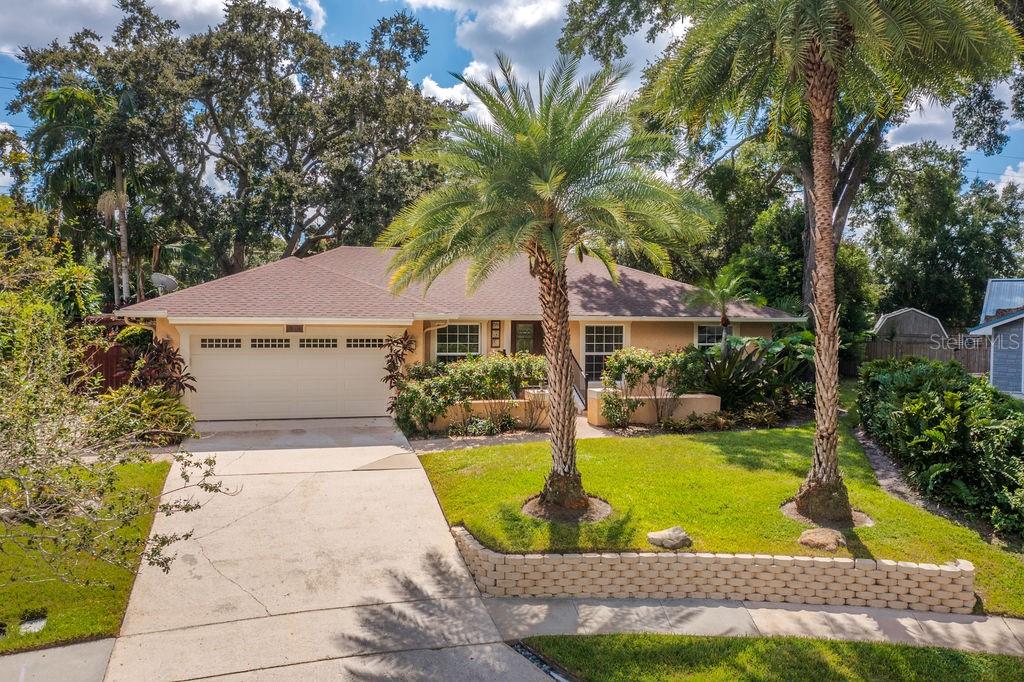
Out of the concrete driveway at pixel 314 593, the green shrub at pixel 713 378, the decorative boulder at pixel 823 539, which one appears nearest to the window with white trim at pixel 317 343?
the concrete driveway at pixel 314 593

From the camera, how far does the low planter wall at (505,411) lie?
1385 cm

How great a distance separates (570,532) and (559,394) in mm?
1897

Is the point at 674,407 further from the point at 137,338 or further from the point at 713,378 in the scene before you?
the point at 137,338

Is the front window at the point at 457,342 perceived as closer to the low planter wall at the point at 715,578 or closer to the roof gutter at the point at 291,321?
the roof gutter at the point at 291,321

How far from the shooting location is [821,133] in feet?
27.9

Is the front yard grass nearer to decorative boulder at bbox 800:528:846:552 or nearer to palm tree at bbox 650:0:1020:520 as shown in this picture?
decorative boulder at bbox 800:528:846:552

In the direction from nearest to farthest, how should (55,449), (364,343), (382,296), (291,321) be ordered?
(55,449), (291,321), (364,343), (382,296)

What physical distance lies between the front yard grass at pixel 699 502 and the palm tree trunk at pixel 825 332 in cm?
48

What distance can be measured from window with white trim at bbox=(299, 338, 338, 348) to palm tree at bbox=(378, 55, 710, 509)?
687cm

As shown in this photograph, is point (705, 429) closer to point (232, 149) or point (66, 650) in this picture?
point (66, 650)

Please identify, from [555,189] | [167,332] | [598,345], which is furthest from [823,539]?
[167,332]

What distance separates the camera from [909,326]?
26125 millimetres

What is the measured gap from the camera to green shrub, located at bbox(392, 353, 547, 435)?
13.6 metres

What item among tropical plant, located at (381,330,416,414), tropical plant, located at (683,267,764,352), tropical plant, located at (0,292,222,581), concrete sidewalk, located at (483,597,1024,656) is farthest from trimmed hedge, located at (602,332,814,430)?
tropical plant, located at (0,292,222,581)
